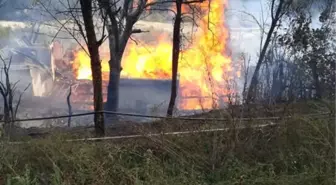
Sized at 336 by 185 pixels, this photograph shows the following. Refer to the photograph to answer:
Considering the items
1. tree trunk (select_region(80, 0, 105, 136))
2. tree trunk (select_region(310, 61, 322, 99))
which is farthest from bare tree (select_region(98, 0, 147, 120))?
tree trunk (select_region(80, 0, 105, 136))

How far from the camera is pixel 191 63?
25.2m

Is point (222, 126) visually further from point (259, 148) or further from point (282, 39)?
point (282, 39)

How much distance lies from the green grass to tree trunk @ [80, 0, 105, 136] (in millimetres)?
1495

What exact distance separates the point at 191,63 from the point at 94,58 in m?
17.6

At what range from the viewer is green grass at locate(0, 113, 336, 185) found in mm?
5312

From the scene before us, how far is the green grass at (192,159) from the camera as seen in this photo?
209 inches

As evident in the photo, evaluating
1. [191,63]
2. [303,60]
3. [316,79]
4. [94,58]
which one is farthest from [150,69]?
[94,58]

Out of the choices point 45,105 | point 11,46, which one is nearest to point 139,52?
point 45,105

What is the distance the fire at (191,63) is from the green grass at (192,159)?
14754mm

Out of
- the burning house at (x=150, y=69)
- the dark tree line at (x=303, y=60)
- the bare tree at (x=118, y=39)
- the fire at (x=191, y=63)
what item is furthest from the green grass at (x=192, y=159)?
the fire at (x=191, y=63)

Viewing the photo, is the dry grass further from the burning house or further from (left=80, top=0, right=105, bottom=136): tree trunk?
the burning house

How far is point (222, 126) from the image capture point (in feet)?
21.0

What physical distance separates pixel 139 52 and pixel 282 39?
12.9m

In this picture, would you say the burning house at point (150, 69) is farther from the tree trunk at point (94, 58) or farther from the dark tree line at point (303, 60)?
the tree trunk at point (94, 58)
